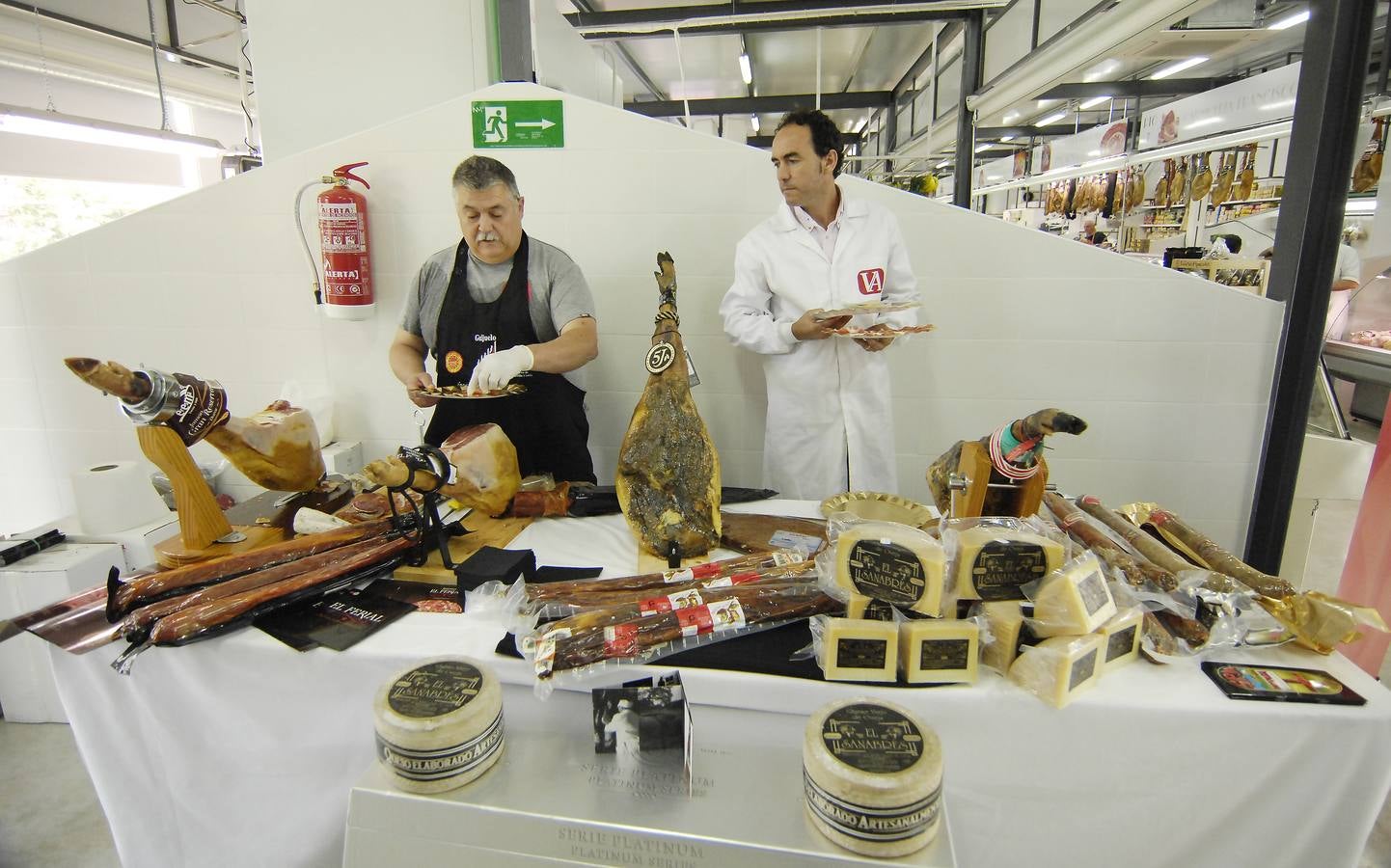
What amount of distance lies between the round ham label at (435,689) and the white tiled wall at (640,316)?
2043 millimetres

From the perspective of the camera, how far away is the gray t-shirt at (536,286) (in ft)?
7.82

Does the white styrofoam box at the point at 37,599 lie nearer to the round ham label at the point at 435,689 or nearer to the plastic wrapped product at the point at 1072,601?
the round ham label at the point at 435,689

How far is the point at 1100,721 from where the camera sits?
1.09 meters

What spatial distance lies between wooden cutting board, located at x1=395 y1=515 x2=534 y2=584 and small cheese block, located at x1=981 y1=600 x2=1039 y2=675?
1093 mm

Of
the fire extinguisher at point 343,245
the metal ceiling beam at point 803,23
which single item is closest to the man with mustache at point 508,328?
the fire extinguisher at point 343,245

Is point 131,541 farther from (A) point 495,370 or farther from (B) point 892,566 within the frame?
(B) point 892,566

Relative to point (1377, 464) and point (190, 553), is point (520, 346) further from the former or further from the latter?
point (1377, 464)

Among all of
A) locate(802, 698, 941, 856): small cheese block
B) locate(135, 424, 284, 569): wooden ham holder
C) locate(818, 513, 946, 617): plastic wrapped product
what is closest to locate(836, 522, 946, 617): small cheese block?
locate(818, 513, 946, 617): plastic wrapped product

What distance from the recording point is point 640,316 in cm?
289

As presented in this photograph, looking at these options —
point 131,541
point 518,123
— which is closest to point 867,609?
point 518,123

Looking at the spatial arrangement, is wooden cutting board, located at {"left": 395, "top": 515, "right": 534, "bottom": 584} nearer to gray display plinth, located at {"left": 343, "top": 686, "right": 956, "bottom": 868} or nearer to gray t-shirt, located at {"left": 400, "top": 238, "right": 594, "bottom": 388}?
gray display plinth, located at {"left": 343, "top": 686, "right": 956, "bottom": 868}

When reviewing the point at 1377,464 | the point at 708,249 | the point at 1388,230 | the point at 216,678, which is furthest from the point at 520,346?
the point at 1388,230

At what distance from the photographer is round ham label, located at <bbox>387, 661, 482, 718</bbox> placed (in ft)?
3.04

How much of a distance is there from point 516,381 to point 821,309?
1.08 metres
